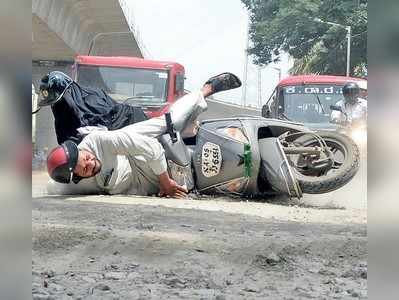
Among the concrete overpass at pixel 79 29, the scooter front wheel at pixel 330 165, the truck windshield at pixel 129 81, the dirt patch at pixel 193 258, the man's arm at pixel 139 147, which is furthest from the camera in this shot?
the concrete overpass at pixel 79 29

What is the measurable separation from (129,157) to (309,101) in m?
5.25

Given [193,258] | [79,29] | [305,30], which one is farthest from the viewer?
[305,30]

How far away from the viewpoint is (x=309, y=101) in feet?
32.2

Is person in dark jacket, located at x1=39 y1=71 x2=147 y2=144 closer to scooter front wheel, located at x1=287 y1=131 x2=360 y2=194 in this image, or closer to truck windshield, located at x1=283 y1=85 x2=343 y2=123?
scooter front wheel, located at x1=287 y1=131 x2=360 y2=194

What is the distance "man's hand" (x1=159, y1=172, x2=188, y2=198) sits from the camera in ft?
16.8

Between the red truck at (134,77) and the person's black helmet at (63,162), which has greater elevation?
the red truck at (134,77)

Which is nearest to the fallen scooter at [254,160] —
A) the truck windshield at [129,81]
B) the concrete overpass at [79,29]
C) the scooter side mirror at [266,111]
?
the truck windshield at [129,81]

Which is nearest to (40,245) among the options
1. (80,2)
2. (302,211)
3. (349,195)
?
(302,211)

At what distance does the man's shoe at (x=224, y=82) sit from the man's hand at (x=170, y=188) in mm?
1011

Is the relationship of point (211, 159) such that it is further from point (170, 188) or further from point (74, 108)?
point (74, 108)

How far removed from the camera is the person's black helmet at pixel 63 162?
441 cm

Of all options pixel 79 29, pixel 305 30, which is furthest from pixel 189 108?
pixel 305 30

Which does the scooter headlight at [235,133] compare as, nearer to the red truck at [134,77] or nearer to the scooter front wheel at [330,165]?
the scooter front wheel at [330,165]
